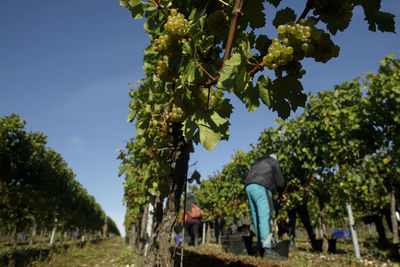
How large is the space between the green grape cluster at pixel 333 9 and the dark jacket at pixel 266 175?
5.52 m

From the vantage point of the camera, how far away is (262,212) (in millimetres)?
5953

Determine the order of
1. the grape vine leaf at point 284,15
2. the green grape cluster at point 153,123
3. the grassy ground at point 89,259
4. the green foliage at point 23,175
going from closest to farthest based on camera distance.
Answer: the grape vine leaf at point 284,15 → the green grape cluster at point 153,123 → the grassy ground at point 89,259 → the green foliage at point 23,175

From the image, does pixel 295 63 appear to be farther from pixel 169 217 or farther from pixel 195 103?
pixel 169 217

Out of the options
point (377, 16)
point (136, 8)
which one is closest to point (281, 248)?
point (377, 16)

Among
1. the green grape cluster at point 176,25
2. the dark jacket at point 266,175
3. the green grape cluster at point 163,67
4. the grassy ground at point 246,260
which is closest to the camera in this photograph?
the green grape cluster at point 176,25

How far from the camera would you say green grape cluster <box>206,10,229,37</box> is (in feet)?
4.88

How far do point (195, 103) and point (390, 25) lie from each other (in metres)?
1.26

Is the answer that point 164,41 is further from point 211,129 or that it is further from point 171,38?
point 211,129

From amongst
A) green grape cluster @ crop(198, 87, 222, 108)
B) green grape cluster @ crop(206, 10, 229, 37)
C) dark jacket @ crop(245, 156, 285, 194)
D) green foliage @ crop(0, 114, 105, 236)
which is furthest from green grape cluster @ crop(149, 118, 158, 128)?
green foliage @ crop(0, 114, 105, 236)

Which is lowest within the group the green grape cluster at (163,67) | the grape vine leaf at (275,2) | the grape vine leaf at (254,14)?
the green grape cluster at (163,67)

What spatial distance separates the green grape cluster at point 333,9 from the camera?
3.81ft

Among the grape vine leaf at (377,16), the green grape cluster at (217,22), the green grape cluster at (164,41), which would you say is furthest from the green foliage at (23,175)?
the grape vine leaf at (377,16)

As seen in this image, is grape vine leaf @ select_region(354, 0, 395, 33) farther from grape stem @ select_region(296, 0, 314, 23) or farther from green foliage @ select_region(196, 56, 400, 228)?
green foliage @ select_region(196, 56, 400, 228)

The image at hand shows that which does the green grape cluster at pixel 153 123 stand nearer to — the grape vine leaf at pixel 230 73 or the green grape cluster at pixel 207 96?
the green grape cluster at pixel 207 96
